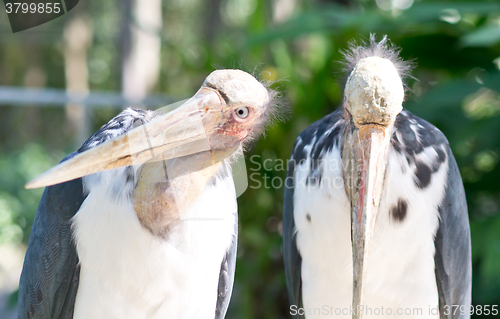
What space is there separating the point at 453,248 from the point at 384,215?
0.42m

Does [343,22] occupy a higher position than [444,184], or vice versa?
[343,22]

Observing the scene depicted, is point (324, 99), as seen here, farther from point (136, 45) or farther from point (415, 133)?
point (136, 45)

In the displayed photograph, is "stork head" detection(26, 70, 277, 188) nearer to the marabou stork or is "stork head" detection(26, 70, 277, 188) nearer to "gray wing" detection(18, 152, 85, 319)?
the marabou stork

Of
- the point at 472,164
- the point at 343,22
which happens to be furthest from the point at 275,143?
the point at 472,164

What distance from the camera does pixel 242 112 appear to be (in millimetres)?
1490

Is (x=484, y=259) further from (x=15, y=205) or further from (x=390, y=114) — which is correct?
(x=15, y=205)

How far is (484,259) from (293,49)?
3.29 m

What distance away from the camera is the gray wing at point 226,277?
5.85 ft

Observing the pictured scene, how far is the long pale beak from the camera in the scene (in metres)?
1.44

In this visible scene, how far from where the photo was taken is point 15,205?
5223 millimetres
